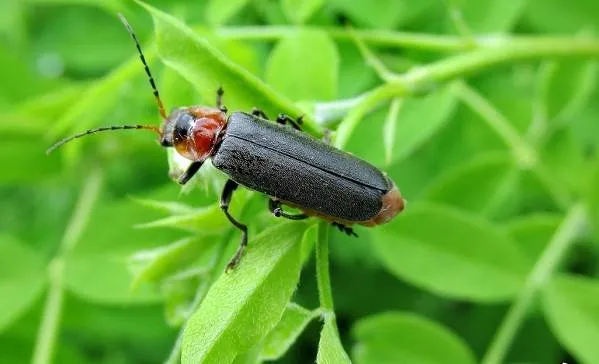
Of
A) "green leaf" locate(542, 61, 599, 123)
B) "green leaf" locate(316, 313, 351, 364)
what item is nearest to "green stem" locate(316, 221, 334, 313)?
"green leaf" locate(316, 313, 351, 364)

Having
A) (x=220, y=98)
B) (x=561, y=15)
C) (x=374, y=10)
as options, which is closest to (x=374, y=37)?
(x=374, y=10)

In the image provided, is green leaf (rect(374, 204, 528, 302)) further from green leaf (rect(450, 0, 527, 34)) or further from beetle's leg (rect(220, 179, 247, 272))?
beetle's leg (rect(220, 179, 247, 272))

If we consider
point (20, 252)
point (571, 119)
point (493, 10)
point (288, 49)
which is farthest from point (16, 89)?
point (571, 119)

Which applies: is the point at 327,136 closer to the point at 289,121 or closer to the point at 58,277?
the point at 289,121

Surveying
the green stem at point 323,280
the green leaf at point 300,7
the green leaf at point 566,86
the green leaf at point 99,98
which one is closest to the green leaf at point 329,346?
the green stem at point 323,280

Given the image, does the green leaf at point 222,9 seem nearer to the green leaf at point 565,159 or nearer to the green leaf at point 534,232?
the green leaf at point 534,232
